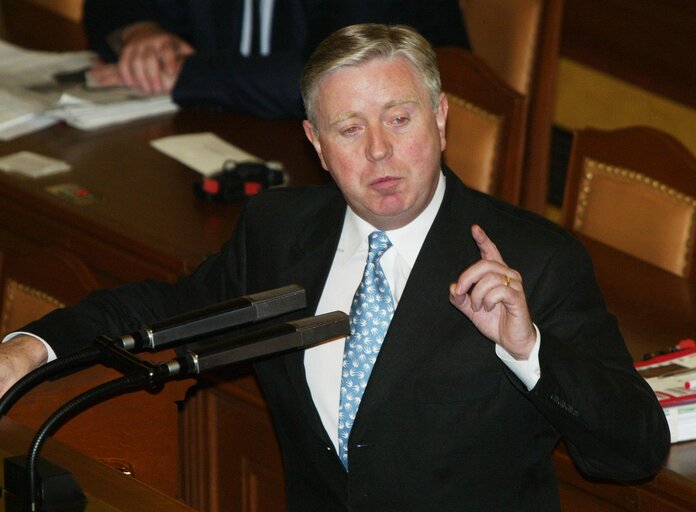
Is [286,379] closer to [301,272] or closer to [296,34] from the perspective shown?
[301,272]

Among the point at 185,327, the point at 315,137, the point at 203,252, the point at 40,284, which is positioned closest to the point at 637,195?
the point at 203,252

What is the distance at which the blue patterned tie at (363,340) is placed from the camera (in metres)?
2.34

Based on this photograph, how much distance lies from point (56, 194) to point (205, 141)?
58cm

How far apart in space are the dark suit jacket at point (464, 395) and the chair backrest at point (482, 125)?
4.97 ft

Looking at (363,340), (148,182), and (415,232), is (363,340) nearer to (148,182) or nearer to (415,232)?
(415,232)

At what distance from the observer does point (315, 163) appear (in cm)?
399

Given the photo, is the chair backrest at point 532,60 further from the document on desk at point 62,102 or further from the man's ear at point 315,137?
the man's ear at point 315,137

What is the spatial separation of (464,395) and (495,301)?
405 millimetres

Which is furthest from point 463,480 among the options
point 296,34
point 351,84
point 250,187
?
point 296,34

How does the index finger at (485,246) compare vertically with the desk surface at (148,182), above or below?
above

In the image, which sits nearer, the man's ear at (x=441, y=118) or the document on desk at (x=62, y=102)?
the man's ear at (x=441, y=118)

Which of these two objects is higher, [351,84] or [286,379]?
[351,84]

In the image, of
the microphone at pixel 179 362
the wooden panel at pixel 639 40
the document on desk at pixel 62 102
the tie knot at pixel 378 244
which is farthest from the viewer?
the wooden panel at pixel 639 40

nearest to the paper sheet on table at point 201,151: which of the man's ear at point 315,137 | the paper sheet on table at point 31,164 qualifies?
the paper sheet on table at point 31,164
